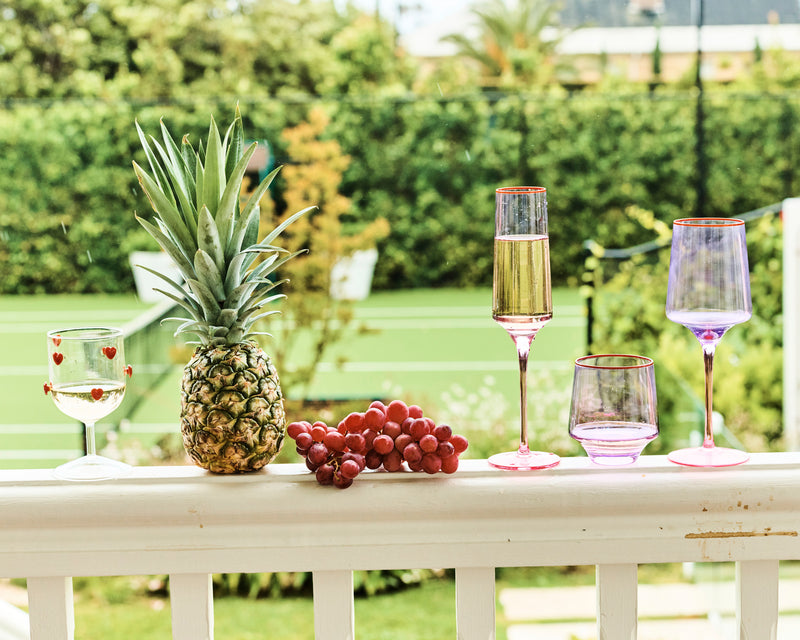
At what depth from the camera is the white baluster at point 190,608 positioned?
85 cm

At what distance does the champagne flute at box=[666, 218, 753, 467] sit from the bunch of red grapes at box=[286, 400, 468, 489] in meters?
0.23

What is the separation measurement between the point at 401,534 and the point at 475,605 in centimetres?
9

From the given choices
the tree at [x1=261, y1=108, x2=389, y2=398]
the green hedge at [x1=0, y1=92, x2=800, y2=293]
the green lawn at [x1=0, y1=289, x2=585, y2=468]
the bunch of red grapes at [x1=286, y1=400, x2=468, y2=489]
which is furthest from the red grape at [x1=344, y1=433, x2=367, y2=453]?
the green hedge at [x1=0, y1=92, x2=800, y2=293]

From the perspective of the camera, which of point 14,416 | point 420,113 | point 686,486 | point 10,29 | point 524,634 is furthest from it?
point 10,29

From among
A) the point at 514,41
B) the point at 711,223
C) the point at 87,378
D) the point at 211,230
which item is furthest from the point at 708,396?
the point at 514,41

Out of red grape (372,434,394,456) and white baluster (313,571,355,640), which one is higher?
red grape (372,434,394,456)

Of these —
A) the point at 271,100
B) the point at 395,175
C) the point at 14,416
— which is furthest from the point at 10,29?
the point at 14,416

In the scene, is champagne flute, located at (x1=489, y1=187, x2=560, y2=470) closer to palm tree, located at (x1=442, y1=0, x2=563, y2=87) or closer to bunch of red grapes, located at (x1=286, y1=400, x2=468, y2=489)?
bunch of red grapes, located at (x1=286, y1=400, x2=468, y2=489)

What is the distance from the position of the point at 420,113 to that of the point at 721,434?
872 centimetres

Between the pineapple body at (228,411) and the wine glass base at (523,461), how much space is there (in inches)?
8.5

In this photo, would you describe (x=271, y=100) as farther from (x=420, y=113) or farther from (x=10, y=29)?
(x=10, y=29)

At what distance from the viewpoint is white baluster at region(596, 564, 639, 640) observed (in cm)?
85

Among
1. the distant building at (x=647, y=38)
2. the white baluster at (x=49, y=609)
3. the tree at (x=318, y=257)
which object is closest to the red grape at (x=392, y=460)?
the white baluster at (x=49, y=609)

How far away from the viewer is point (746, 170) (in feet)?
37.3
